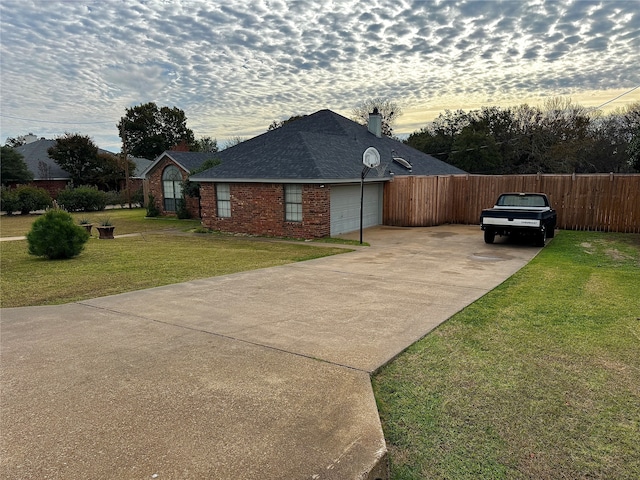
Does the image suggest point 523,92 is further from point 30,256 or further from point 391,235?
point 30,256

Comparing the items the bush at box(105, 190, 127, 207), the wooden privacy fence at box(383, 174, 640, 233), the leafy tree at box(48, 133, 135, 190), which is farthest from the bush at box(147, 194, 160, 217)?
the leafy tree at box(48, 133, 135, 190)

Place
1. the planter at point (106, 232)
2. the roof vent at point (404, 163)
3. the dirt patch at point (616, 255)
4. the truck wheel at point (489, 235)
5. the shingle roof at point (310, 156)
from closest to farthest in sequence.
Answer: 1. the dirt patch at point (616, 255)
2. the truck wheel at point (489, 235)
3. the shingle roof at point (310, 156)
4. the planter at point (106, 232)
5. the roof vent at point (404, 163)

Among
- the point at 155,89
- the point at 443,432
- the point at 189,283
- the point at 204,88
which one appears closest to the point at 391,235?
the point at 189,283

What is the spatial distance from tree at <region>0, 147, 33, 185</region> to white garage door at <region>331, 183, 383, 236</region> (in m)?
34.5

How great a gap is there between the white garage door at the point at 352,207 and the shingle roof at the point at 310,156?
0.71 meters

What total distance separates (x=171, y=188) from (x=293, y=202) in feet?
44.2

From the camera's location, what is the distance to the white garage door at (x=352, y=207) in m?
16.4

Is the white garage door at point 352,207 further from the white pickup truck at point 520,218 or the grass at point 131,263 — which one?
the white pickup truck at point 520,218

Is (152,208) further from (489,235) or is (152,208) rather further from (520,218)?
(520,218)

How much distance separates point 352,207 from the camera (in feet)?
57.2

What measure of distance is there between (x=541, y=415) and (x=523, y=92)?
31441 millimetres


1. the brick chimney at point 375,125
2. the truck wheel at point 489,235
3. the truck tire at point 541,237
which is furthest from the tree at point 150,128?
the truck tire at point 541,237

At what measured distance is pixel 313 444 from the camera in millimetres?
2898

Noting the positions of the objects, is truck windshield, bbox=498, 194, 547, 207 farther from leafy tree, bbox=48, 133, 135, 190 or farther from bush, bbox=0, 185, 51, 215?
leafy tree, bbox=48, 133, 135, 190
